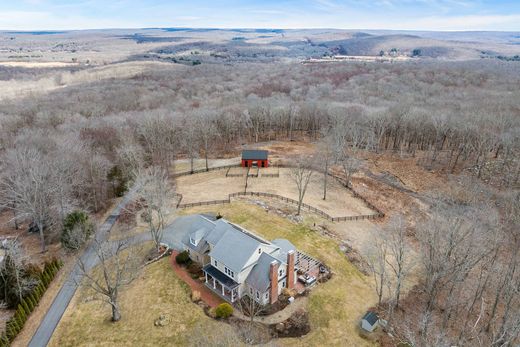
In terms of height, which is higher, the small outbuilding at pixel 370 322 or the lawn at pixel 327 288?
the small outbuilding at pixel 370 322

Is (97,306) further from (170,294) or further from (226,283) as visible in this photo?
(226,283)

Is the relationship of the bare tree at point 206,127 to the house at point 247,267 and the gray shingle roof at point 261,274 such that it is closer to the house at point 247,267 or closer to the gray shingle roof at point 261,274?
the house at point 247,267

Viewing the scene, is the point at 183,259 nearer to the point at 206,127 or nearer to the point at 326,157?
the point at 326,157

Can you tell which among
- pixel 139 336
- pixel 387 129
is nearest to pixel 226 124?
pixel 387 129

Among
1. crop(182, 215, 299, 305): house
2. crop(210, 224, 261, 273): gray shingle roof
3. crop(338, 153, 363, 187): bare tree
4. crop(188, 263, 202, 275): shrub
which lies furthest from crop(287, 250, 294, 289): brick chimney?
crop(338, 153, 363, 187): bare tree

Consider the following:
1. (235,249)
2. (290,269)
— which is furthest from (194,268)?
(290,269)

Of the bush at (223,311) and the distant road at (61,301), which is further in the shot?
the bush at (223,311)

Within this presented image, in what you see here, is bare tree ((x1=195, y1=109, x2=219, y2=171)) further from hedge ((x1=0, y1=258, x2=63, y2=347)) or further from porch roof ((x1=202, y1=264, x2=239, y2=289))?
hedge ((x1=0, y1=258, x2=63, y2=347))

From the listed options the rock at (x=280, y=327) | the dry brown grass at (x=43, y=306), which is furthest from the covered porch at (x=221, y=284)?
the dry brown grass at (x=43, y=306)
